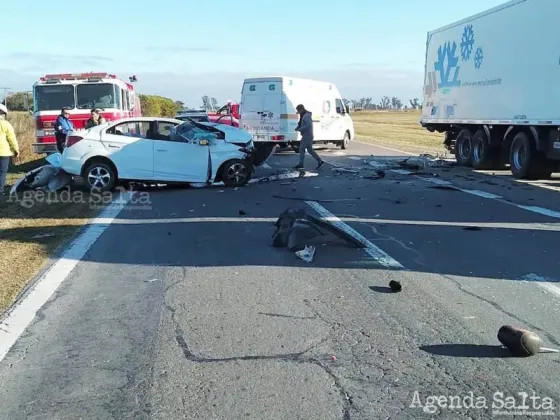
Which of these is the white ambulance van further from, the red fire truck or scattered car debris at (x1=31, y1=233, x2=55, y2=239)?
scattered car debris at (x1=31, y1=233, x2=55, y2=239)

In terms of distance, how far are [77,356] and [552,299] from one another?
13.9 ft

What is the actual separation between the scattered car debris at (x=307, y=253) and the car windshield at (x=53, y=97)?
14823mm

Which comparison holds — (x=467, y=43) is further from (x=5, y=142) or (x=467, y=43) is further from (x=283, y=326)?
(x=283, y=326)

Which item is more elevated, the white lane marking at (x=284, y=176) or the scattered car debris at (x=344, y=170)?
the white lane marking at (x=284, y=176)

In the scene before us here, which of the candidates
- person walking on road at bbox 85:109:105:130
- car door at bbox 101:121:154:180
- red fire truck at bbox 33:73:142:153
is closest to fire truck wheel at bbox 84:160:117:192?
car door at bbox 101:121:154:180

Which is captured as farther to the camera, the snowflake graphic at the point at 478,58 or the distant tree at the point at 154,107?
the distant tree at the point at 154,107

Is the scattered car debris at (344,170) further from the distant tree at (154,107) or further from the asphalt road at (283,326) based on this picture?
the distant tree at (154,107)

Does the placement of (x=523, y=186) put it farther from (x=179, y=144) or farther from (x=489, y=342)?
(x=489, y=342)

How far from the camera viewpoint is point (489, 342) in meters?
5.02

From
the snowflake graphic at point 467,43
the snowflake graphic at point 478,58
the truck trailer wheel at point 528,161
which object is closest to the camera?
the truck trailer wheel at point 528,161

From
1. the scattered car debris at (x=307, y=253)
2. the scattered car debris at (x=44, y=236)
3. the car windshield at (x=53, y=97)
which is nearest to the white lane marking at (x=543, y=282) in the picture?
the scattered car debris at (x=307, y=253)

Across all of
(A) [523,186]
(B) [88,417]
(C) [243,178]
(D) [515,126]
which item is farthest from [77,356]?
(D) [515,126]

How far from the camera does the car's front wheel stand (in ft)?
48.9

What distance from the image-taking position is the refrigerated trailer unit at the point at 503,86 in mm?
15195
